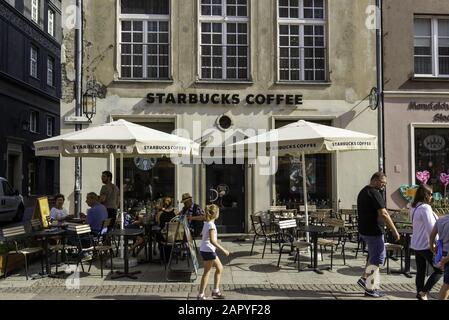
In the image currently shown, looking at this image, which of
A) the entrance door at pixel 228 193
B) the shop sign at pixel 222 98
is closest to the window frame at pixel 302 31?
the shop sign at pixel 222 98

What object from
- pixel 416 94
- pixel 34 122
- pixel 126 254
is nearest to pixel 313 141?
pixel 126 254

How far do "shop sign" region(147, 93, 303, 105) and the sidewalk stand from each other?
537 centimetres

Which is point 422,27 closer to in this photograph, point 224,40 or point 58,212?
point 224,40

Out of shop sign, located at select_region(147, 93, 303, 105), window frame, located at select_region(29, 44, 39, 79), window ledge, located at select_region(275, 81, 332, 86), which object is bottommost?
shop sign, located at select_region(147, 93, 303, 105)

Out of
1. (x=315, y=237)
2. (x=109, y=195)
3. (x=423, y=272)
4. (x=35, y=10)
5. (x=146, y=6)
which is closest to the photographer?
(x=423, y=272)

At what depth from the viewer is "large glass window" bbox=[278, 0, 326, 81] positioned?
14055 mm

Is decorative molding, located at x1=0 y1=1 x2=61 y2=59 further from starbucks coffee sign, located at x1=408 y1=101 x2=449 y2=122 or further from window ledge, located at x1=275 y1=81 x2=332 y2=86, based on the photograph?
starbucks coffee sign, located at x1=408 y1=101 x2=449 y2=122

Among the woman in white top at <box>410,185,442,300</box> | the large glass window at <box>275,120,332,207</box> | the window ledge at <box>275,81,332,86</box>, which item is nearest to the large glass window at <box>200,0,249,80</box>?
Answer: the window ledge at <box>275,81,332,86</box>

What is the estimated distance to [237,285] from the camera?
26.0 feet

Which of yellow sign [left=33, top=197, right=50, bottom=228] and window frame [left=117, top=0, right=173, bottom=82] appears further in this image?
window frame [left=117, top=0, right=173, bottom=82]

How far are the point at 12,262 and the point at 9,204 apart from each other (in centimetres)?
1073

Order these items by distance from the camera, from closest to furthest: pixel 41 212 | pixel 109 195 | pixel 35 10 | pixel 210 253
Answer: pixel 210 253, pixel 41 212, pixel 109 195, pixel 35 10

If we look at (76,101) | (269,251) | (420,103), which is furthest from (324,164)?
(76,101)

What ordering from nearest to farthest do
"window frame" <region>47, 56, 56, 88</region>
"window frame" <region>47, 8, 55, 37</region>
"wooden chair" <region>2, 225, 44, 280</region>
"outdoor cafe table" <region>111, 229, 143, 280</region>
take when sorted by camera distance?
"outdoor cafe table" <region>111, 229, 143, 280</region>, "wooden chair" <region>2, 225, 44, 280</region>, "window frame" <region>47, 8, 55, 37</region>, "window frame" <region>47, 56, 56, 88</region>
